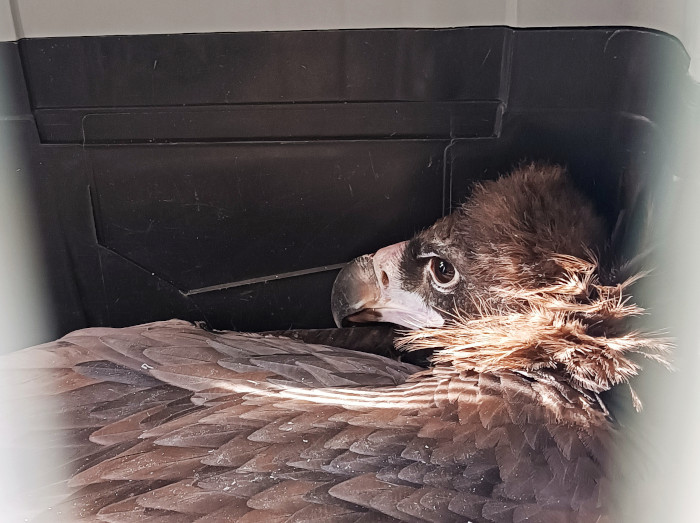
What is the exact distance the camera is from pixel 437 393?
1186 mm

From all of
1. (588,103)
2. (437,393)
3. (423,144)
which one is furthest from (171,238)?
(588,103)

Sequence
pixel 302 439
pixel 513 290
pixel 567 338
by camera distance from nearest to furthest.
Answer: pixel 302 439 < pixel 567 338 < pixel 513 290

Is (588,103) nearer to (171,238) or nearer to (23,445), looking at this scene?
(171,238)

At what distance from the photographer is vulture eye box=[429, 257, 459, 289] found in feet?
4.94

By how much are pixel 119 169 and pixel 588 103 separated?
3.06 ft

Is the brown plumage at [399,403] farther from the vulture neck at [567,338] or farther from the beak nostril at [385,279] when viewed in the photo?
the beak nostril at [385,279]

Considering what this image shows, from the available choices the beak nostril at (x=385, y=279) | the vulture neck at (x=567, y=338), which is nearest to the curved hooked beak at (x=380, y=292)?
the beak nostril at (x=385, y=279)

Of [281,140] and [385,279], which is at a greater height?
[281,140]

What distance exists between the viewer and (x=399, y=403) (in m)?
1.16

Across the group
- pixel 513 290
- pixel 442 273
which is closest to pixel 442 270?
pixel 442 273

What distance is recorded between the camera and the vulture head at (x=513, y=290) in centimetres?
118

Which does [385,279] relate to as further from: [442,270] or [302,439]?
[302,439]

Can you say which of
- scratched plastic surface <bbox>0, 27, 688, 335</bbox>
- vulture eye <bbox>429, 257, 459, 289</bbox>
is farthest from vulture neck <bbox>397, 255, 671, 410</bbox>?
scratched plastic surface <bbox>0, 27, 688, 335</bbox>

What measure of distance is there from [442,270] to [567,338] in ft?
1.26
